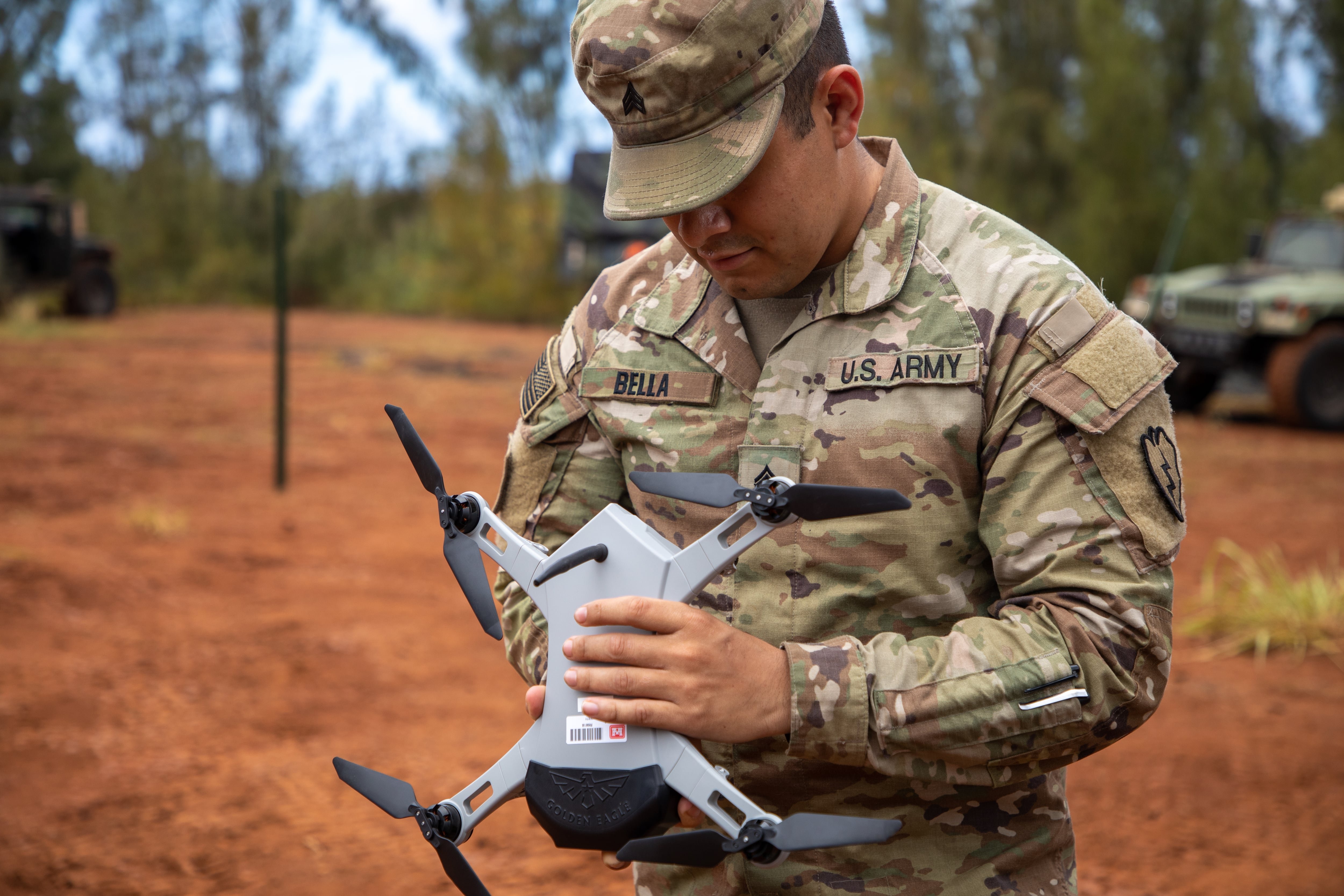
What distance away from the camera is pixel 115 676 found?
4887mm

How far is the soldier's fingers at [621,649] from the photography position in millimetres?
1140

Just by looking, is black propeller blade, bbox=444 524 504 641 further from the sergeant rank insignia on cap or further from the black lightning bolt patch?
the black lightning bolt patch

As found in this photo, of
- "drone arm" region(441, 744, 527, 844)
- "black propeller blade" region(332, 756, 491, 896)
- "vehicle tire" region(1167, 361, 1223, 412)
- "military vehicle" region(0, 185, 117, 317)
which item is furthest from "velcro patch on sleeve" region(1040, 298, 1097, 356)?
"military vehicle" region(0, 185, 117, 317)

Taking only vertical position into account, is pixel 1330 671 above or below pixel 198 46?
below

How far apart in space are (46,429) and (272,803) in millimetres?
7626

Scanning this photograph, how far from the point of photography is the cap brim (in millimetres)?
1240

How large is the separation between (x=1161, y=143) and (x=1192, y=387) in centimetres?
502

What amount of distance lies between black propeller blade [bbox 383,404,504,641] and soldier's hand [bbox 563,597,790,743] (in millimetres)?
162

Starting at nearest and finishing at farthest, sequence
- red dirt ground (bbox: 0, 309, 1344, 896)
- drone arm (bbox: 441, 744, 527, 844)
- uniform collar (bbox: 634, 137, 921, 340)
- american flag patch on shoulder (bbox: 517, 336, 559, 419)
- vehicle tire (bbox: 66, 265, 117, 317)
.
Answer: drone arm (bbox: 441, 744, 527, 844)
uniform collar (bbox: 634, 137, 921, 340)
american flag patch on shoulder (bbox: 517, 336, 559, 419)
red dirt ground (bbox: 0, 309, 1344, 896)
vehicle tire (bbox: 66, 265, 117, 317)

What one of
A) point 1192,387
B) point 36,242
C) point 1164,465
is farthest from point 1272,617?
point 36,242

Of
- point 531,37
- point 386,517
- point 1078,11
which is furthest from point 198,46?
point 386,517

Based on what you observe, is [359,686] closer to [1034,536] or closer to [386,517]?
[386,517]

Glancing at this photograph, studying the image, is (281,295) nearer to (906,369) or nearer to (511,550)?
(511,550)

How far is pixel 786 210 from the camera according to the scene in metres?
1.30
